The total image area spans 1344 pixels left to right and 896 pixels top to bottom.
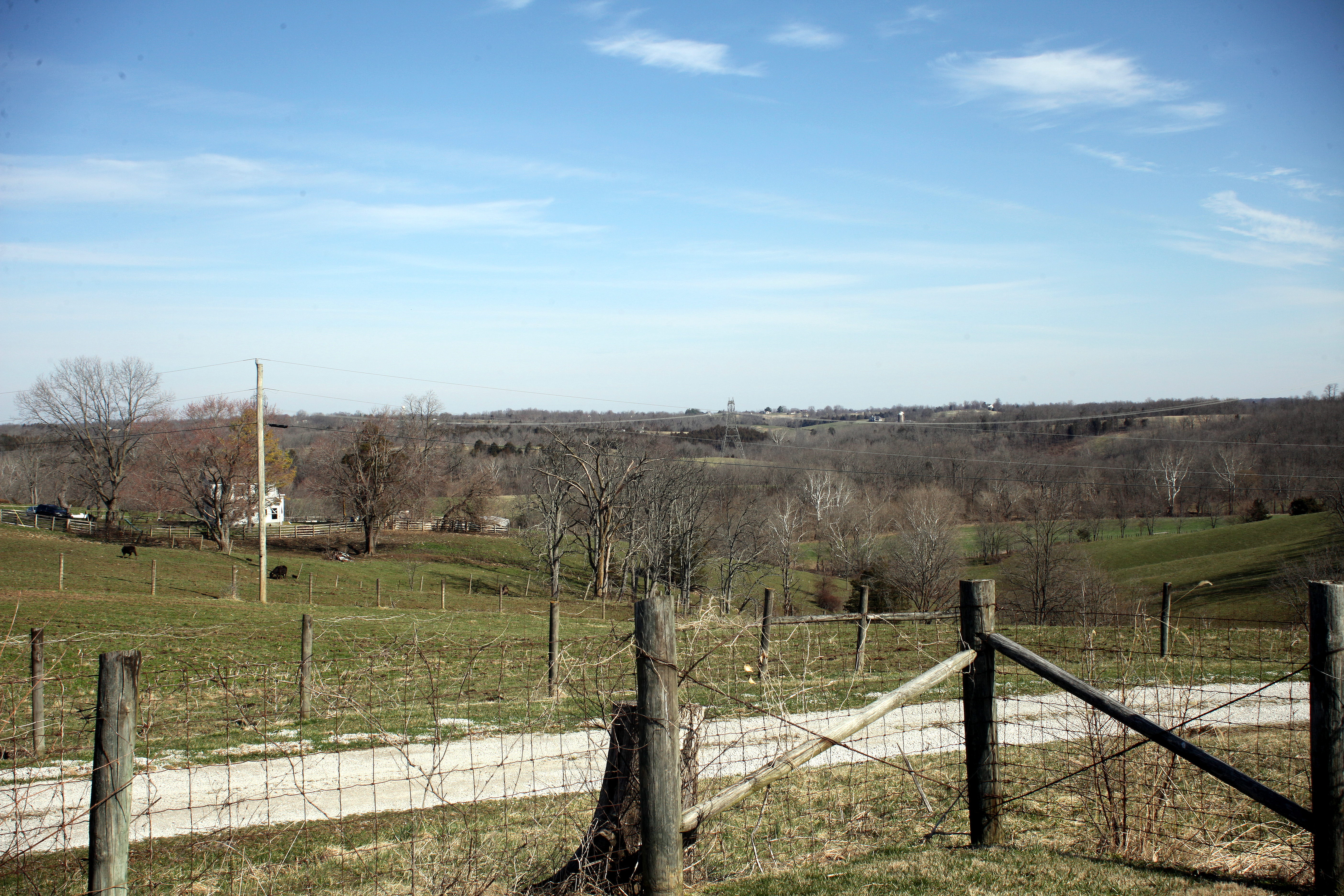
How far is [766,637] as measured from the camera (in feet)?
27.2

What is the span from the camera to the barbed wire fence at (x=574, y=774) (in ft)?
14.0

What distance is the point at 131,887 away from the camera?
4621 millimetres

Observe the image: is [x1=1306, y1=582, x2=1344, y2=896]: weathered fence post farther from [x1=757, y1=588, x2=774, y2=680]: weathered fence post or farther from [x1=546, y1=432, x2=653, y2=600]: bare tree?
[x1=546, y1=432, x2=653, y2=600]: bare tree

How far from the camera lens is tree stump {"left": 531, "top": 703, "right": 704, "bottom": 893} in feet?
11.8

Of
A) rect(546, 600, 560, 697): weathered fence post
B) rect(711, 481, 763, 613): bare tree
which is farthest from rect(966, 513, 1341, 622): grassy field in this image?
rect(546, 600, 560, 697): weathered fence post

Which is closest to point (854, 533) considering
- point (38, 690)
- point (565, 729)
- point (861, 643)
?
point (861, 643)

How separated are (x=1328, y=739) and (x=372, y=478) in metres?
56.7

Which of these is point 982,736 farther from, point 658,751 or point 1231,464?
point 1231,464

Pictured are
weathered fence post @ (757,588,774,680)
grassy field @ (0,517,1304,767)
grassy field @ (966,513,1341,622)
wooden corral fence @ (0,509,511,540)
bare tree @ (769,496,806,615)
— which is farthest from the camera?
wooden corral fence @ (0,509,511,540)

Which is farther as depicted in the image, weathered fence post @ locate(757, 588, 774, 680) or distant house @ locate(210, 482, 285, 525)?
distant house @ locate(210, 482, 285, 525)

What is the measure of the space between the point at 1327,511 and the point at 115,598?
68.3m

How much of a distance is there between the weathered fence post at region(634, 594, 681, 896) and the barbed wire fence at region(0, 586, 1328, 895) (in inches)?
A: 7.9

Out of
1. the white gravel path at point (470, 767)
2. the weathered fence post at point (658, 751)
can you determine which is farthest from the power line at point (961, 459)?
the weathered fence post at point (658, 751)

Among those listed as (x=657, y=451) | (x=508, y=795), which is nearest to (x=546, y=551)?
(x=657, y=451)
